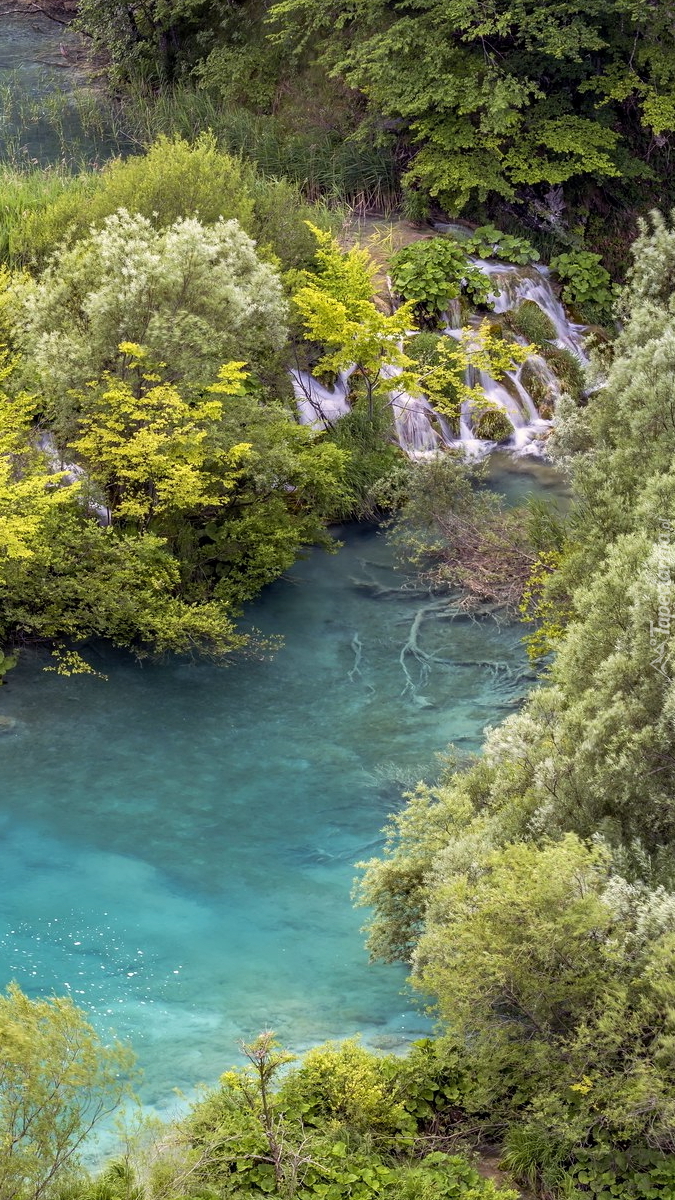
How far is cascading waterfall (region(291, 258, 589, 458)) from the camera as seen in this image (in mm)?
22078

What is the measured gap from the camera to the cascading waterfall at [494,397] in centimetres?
2208

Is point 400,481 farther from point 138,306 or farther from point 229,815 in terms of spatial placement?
point 229,815

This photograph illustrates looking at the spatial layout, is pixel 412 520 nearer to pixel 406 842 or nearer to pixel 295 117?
pixel 406 842

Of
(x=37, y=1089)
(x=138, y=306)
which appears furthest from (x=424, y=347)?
(x=37, y=1089)

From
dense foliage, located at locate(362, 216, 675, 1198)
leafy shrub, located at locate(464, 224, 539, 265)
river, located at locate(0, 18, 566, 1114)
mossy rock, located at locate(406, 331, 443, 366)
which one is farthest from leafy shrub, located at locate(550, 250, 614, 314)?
dense foliage, located at locate(362, 216, 675, 1198)

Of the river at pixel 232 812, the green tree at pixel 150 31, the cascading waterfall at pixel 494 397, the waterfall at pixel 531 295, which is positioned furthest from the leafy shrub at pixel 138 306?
the green tree at pixel 150 31

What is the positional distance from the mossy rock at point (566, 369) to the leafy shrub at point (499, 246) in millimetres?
2254

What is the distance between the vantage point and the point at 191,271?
55.7 ft

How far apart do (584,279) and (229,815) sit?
51.2 feet

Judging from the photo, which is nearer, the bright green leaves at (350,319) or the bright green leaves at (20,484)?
the bright green leaves at (20,484)

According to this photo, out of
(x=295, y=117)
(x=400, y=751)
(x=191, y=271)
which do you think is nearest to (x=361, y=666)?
(x=400, y=751)

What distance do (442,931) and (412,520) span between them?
11219 millimetres

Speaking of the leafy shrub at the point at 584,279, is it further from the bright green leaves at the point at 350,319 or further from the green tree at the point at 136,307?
the green tree at the point at 136,307

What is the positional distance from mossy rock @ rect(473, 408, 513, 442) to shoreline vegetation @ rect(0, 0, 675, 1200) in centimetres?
37
